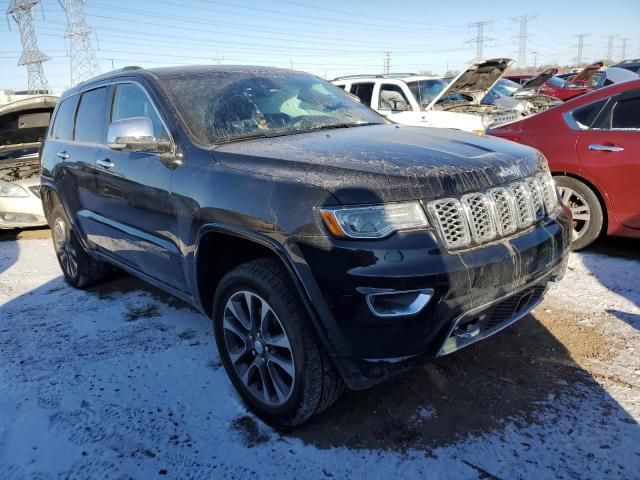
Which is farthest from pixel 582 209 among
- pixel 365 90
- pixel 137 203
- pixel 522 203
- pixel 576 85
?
pixel 576 85

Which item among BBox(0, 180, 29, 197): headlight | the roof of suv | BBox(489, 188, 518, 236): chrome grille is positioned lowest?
BBox(0, 180, 29, 197): headlight

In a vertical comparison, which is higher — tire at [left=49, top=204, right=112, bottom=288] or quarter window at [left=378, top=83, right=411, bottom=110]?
quarter window at [left=378, top=83, right=411, bottom=110]

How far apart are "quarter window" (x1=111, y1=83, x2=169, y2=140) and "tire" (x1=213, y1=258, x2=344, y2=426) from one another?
1085 mm

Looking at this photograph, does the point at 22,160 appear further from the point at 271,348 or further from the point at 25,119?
the point at 271,348

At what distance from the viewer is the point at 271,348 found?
8.29ft

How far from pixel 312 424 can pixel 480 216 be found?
1.34m

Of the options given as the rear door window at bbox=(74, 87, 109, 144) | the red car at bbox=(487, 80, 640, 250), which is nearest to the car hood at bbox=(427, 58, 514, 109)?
the red car at bbox=(487, 80, 640, 250)

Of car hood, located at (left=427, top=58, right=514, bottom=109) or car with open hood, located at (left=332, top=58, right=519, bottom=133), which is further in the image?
car hood, located at (left=427, top=58, right=514, bottom=109)

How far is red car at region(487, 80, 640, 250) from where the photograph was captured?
4398 mm

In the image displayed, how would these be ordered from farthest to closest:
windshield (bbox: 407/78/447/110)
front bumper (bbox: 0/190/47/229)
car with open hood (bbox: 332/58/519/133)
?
1. windshield (bbox: 407/78/447/110)
2. car with open hood (bbox: 332/58/519/133)
3. front bumper (bbox: 0/190/47/229)

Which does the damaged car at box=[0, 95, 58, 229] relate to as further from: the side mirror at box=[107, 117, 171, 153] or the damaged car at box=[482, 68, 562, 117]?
the damaged car at box=[482, 68, 562, 117]

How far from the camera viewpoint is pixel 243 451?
245 centimetres

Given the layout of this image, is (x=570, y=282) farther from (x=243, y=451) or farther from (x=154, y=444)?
(x=154, y=444)

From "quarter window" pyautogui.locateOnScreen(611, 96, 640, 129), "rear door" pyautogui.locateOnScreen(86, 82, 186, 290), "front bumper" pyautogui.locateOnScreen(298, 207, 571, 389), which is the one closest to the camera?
"front bumper" pyautogui.locateOnScreen(298, 207, 571, 389)
